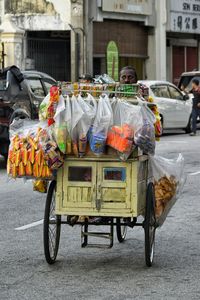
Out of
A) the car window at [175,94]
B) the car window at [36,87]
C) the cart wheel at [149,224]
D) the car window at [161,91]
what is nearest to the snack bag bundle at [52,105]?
the cart wheel at [149,224]

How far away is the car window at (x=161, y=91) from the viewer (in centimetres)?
2370

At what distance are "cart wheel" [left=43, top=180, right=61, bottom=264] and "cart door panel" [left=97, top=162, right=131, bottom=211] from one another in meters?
0.46

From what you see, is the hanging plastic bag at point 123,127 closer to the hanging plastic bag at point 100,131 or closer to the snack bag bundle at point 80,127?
the hanging plastic bag at point 100,131

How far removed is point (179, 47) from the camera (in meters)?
37.0

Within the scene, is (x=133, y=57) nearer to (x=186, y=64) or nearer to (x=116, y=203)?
(x=186, y=64)

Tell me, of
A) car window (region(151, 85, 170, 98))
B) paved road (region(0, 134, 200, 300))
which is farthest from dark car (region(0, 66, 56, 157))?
car window (region(151, 85, 170, 98))

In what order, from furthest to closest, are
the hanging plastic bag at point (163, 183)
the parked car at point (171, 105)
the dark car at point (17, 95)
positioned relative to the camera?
the parked car at point (171, 105) < the dark car at point (17, 95) < the hanging plastic bag at point (163, 183)

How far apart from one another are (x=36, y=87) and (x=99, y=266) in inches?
425

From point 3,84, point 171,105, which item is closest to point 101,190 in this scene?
point 3,84

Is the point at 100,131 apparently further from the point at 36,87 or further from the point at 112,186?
the point at 36,87

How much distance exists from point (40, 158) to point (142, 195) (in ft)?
3.24

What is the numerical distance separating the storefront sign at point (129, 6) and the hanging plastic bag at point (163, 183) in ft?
75.2

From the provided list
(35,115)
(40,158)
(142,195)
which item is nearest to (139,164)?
(142,195)

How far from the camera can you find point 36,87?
17875mm
